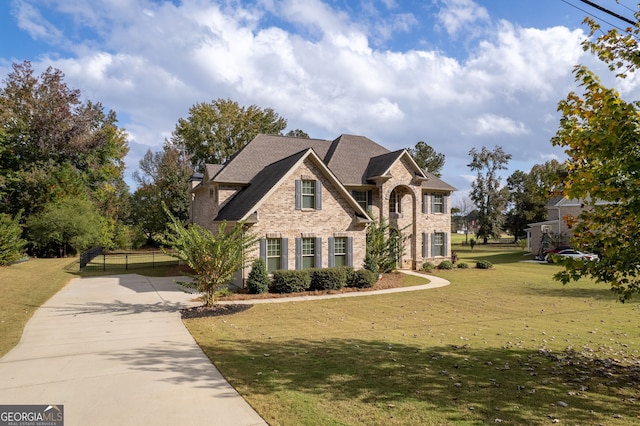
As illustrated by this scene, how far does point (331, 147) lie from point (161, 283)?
16190mm

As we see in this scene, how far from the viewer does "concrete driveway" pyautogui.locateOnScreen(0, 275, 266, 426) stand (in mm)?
6293

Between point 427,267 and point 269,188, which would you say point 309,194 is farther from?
point 427,267

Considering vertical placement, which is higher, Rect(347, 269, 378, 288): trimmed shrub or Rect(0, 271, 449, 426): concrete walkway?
Rect(347, 269, 378, 288): trimmed shrub

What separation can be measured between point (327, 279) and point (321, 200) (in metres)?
4.18

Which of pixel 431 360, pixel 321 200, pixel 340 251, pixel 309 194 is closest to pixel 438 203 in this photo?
pixel 340 251

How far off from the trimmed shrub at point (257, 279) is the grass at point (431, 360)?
2.57 m

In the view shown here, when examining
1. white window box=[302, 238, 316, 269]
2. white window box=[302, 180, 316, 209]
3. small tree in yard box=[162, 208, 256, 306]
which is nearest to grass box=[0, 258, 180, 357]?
small tree in yard box=[162, 208, 256, 306]

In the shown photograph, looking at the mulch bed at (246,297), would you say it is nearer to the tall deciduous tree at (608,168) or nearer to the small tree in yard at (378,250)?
the small tree in yard at (378,250)

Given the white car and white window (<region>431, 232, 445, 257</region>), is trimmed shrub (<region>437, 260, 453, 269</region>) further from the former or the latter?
the white car

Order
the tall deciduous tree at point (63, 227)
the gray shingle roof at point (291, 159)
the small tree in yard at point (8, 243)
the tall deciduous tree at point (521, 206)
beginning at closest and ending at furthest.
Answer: the gray shingle roof at point (291, 159), the small tree in yard at point (8, 243), the tall deciduous tree at point (63, 227), the tall deciduous tree at point (521, 206)

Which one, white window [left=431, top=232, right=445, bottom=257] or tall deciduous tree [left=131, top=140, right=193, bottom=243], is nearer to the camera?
white window [left=431, top=232, right=445, bottom=257]

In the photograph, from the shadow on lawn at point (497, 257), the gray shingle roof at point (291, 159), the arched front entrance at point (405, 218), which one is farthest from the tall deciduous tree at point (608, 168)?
the shadow on lawn at point (497, 257)

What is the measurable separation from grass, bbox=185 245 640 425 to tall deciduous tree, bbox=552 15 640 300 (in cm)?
218

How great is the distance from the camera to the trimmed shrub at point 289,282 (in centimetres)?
1886
